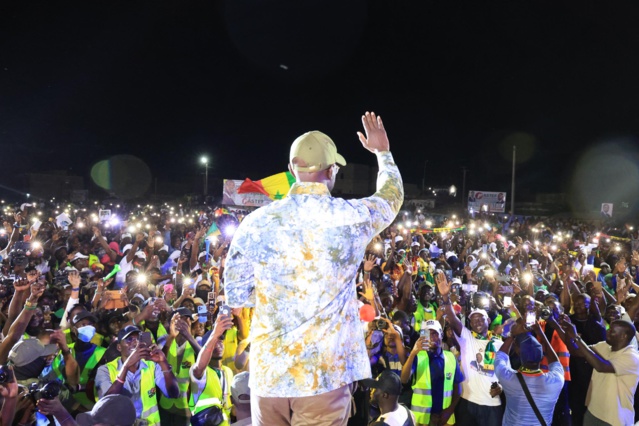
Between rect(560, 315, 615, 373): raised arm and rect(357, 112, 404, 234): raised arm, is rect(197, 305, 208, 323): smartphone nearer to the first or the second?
rect(357, 112, 404, 234): raised arm

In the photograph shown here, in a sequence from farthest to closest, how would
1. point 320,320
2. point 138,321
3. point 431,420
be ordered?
1. point 138,321
2. point 431,420
3. point 320,320

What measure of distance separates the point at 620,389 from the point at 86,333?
526cm

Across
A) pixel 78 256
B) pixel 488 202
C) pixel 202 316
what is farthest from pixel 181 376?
pixel 488 202

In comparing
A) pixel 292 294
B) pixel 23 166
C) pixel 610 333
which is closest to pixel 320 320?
pixel 292 294

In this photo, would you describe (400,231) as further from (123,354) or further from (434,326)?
(123,354)

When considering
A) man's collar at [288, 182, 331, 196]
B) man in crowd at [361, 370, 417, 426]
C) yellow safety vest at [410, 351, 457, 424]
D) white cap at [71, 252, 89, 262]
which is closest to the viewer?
man's collar at [288, 182, 331, 196]

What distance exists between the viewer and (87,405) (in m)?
4.07

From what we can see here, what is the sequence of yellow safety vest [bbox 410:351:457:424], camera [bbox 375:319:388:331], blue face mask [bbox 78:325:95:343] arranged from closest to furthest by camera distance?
yellow safety vest [bbox 410:351:457:424]
blue face mask [bbox 78:325:95:343]
camera [bbox 375:319:388:331]

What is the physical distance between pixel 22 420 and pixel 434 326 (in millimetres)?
3578

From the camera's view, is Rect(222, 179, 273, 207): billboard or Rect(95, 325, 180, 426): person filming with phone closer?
Rect(95, 325, 180, 426): person filming with phone

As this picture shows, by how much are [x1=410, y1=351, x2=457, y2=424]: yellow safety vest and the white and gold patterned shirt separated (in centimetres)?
301

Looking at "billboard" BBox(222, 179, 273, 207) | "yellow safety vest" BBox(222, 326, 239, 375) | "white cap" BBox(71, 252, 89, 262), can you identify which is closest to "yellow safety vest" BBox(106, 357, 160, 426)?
"yellow safety vest" BBox(222, 326, 239, 375)

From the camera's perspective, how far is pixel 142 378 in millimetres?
3855

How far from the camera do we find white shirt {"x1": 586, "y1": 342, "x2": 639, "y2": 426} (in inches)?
158
